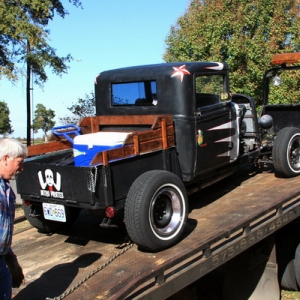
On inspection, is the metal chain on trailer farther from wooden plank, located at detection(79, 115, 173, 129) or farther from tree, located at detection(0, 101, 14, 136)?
tree, located at detection(0, 101, 14, 136)

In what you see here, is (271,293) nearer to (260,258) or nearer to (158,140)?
(260,258)

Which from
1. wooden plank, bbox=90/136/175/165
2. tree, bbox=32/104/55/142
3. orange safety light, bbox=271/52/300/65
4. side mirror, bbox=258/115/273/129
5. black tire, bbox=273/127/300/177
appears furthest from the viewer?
tree, bbox=32/104/55/142

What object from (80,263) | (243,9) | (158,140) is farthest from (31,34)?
(80,263)

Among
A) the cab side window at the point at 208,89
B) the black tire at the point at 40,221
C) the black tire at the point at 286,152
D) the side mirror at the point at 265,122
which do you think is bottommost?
the black tire at the point at 40,221

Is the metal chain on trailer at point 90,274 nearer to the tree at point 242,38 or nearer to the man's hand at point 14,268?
the man's hand at point 14,268

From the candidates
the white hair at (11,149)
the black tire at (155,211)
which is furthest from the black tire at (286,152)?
the white hair at (11,149)

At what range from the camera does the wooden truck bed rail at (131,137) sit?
154 inches

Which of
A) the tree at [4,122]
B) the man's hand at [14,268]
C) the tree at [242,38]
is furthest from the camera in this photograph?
the tree at [4,122]

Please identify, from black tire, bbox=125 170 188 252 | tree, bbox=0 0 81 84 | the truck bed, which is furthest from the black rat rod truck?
tree, bbox=0 0 81 84

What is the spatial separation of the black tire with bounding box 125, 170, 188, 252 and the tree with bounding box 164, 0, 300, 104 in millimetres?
9181

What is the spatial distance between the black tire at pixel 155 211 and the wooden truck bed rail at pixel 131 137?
0.97 feet

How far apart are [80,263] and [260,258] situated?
1.88 metres

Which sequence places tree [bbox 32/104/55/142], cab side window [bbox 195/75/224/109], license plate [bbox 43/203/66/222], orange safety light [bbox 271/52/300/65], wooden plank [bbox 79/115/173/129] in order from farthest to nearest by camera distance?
tree [bbox 32/104/55/142] → orange safety light [bbox 271/52/300/65] → cab side window [bbox 195/75/224/109] → wooden plank [bbox 79/115/173/129] → license plate [bbox 43/203/66/222]

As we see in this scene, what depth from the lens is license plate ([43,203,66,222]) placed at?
4.01 m
